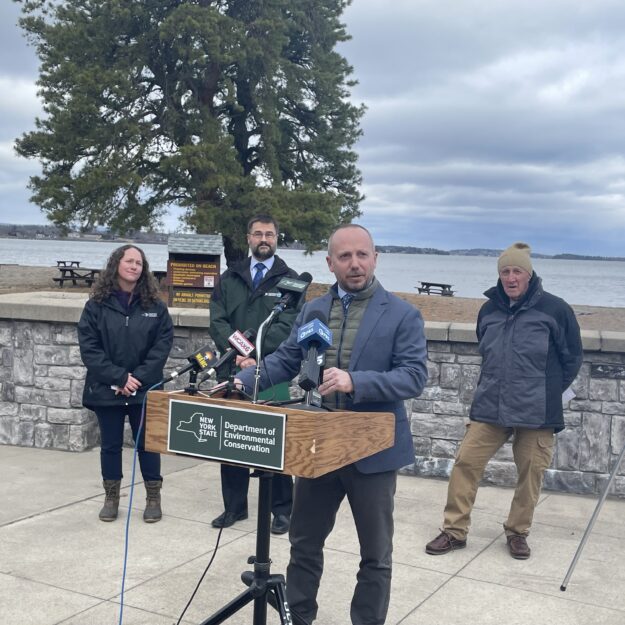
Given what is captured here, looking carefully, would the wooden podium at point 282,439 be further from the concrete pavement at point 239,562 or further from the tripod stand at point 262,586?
the concrete pavement at point 239,562

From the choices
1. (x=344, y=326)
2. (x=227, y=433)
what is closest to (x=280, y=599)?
(x=227, y=433)

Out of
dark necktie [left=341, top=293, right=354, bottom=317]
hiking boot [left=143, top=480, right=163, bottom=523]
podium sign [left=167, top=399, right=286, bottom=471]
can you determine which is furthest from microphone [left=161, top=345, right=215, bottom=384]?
hiking boot [left=143, top=480, right=163, bottom=523]

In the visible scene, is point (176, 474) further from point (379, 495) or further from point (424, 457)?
point (379, 495)

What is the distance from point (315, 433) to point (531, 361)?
9.32 feet

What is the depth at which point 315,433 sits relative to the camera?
9.48 feet

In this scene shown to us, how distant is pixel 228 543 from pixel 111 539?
0.78 m

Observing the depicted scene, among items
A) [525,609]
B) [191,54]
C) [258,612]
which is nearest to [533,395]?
[525,609]

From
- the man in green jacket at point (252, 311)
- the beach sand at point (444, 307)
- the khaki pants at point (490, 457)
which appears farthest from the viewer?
the beach sand at point (444, 307)

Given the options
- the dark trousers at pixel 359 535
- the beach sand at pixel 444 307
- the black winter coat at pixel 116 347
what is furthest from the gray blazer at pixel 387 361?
the beach sand at pixel 444 307

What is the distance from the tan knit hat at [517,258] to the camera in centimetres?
530

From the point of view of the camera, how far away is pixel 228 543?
5445 millimetres

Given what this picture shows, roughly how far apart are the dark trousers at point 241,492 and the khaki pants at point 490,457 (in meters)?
1.14

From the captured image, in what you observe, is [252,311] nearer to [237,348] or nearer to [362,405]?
[362,405]

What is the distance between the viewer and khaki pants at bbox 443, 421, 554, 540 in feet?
17.8
